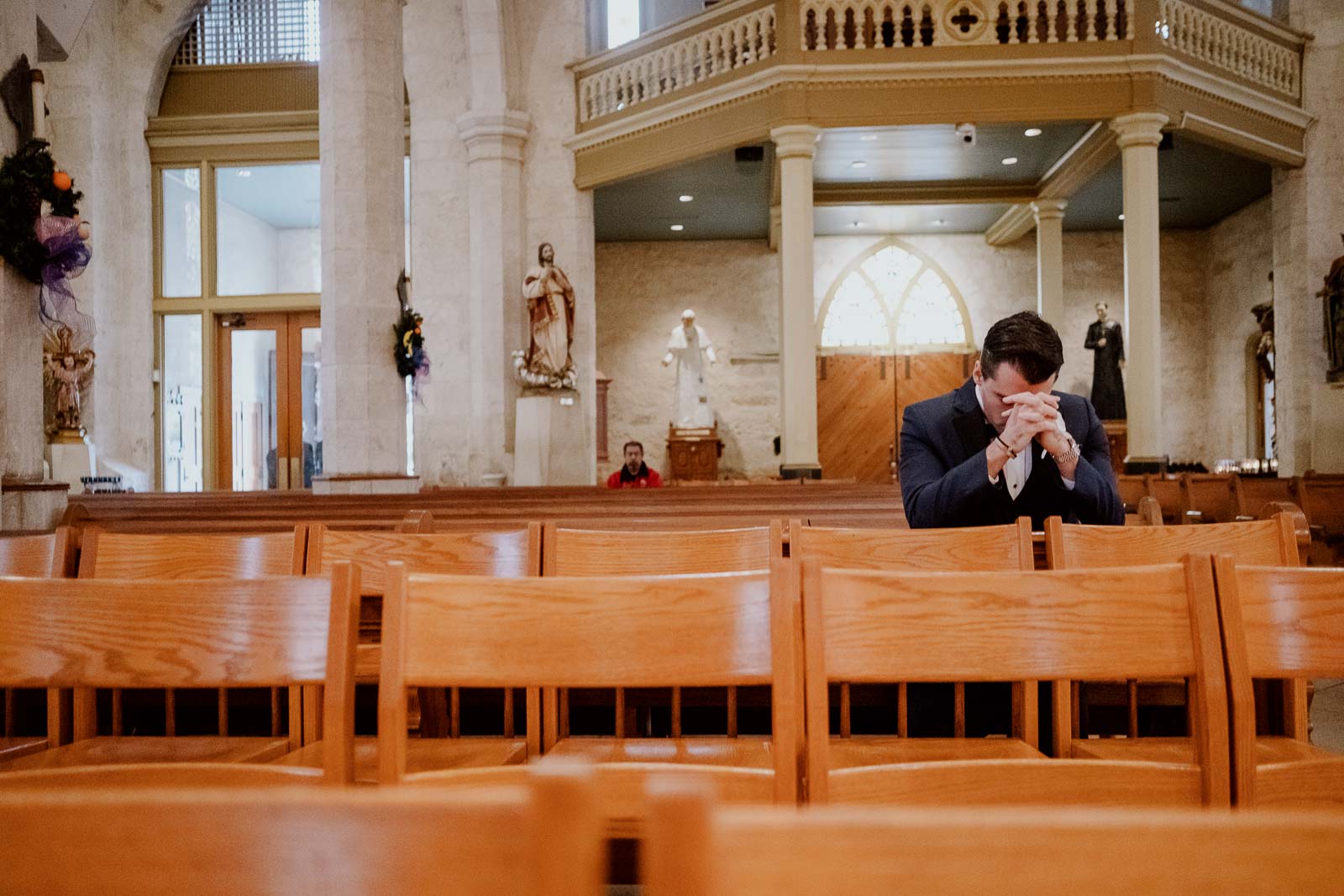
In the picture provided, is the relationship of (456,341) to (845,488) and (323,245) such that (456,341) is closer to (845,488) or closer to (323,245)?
(323,245)

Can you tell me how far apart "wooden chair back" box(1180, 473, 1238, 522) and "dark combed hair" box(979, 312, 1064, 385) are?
5.91 meters

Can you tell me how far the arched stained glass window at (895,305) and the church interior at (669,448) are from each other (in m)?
0.09

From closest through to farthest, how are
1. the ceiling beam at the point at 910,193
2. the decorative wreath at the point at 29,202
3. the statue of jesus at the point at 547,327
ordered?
the decorative wreath at the point at 29,202, the statue of jesus at the point at 547,327, the ceiling beam at the point at 910,193

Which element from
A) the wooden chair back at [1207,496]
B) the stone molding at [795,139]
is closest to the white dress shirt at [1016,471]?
the wooden chair back at [1207,496]

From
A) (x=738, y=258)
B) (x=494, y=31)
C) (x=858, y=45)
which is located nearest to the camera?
(x=858, y=45)

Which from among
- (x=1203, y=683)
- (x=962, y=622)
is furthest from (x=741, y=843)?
(x=1203, y=683)

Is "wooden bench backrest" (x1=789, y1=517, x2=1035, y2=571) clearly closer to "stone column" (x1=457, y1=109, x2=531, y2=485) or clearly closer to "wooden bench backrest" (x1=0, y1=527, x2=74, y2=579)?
"wooden bench backrest" (x1=0, y1=527, x2=74, y2=579)

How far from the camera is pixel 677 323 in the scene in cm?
1775

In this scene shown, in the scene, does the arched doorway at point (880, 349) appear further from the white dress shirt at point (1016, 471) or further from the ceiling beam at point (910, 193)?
the white dress shirt at point (1016, 471)

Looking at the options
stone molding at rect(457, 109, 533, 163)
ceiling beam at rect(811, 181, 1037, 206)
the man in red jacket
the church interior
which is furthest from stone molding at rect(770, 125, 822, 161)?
ceiling beam at rect(811, 181, 1037, 206)

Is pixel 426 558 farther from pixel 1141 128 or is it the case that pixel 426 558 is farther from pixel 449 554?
pixel 1141 128

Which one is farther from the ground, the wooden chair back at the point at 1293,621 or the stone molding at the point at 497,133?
the stone molding at the point at 497,133

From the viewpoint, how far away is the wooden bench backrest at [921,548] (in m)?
2.55

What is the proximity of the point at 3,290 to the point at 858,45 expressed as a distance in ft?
28.4
